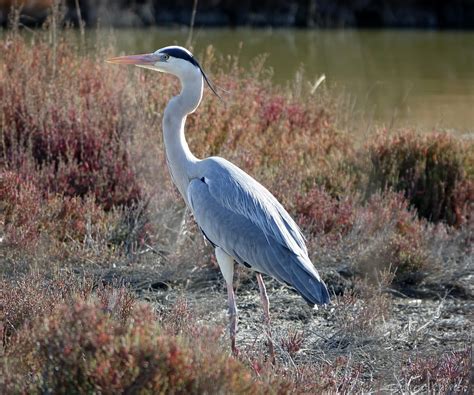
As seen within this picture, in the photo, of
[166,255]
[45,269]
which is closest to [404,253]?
[166,255]

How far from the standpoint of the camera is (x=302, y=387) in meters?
3.88

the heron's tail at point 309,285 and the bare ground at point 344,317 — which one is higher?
the heron's tail at point 309,285

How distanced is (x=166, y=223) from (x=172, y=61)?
1.51 meters

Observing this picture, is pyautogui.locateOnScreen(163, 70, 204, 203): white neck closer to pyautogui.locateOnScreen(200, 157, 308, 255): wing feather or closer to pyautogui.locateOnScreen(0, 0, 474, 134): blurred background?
pyautogui.locateOnScreen(200, 157, 308, 255): wing feather

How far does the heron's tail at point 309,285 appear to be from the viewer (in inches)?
190

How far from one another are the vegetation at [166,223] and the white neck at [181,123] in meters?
0.79

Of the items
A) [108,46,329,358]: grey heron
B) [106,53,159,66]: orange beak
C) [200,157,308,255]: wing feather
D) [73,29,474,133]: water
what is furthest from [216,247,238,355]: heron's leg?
[73,29,474,133]: water

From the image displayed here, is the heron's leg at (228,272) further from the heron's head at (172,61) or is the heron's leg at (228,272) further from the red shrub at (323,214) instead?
the red shrub at (323,214)

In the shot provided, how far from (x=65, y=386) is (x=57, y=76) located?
5.64 m

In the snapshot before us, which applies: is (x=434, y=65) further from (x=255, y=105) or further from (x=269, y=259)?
(x=269, y=259)

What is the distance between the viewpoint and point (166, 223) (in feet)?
22.1

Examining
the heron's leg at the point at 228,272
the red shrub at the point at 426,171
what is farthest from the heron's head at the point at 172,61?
the red shrub at the point at 426,171

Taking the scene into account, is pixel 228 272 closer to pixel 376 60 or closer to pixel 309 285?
pixel 309 285

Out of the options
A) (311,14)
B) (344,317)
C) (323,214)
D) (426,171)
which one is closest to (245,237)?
(344,317)
